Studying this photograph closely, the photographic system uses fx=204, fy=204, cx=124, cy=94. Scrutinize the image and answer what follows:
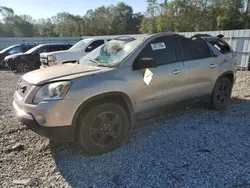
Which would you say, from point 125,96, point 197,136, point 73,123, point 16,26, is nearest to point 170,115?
point 197,136

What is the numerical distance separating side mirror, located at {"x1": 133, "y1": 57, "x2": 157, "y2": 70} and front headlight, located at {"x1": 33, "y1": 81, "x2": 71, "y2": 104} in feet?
3.63

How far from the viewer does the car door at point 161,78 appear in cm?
327

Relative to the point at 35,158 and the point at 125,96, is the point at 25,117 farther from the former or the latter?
the point at 125,96

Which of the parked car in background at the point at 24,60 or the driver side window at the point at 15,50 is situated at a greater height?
the driver side window at the point at 15,50

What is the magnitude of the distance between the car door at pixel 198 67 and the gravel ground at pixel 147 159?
66 cm

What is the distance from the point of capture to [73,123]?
2713 millimetres

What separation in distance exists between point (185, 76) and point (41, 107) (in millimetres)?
2588

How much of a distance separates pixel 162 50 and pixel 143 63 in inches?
28.4

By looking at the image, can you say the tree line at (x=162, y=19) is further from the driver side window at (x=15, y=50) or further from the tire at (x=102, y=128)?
the driver side window at (x=15, y=50)

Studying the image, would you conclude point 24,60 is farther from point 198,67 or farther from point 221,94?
point 221,94

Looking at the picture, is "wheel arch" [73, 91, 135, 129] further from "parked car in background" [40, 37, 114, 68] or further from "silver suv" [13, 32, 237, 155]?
"parked car in background" [40, 37, 114, 68]

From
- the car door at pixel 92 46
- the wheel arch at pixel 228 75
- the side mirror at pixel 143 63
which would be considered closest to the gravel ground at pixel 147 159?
the wheel arch at pixel 228 75

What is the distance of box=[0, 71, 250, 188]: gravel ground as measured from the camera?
2.46 metres

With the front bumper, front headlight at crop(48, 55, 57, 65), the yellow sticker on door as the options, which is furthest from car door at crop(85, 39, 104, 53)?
the front bumper
